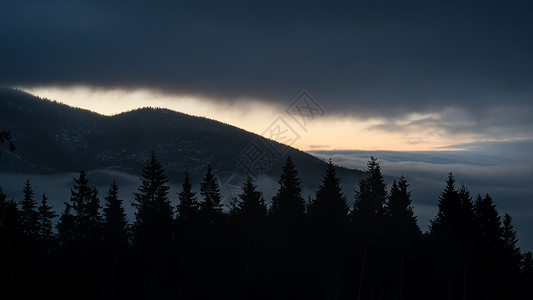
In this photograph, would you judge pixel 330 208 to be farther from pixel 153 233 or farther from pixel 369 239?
pixel 153 233

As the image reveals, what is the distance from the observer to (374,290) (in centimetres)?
4262

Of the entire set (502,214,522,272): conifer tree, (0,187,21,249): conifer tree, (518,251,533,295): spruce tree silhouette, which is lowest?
(518,251,533,295): spruce tree silhouette

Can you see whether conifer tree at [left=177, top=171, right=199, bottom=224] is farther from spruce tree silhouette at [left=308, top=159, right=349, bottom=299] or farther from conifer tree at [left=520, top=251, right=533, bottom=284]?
conifer tree at [left=520, top=251, right=533, bottom=284]

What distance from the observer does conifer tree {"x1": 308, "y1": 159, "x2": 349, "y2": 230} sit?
37656 millimetres

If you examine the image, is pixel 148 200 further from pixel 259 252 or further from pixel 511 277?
pixel 511 277

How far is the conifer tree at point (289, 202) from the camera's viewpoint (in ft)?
137

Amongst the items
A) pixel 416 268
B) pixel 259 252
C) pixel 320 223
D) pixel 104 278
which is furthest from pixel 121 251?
pixel 416 268

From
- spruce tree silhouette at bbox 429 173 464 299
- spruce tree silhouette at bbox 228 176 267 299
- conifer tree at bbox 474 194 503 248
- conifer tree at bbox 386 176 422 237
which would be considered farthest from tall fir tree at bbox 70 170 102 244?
conifer tree at bbox 474 194 503 248

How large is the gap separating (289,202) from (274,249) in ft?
16.2

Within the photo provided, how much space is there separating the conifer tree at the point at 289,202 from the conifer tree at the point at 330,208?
1779mm

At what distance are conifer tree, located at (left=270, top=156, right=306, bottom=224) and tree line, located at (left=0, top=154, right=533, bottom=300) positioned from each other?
0.35 feet

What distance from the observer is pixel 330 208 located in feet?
126

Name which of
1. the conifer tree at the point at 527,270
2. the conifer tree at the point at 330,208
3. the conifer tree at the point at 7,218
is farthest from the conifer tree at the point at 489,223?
the conifer tree at the point at 7,218

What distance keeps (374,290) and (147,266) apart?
22409 millimetres
